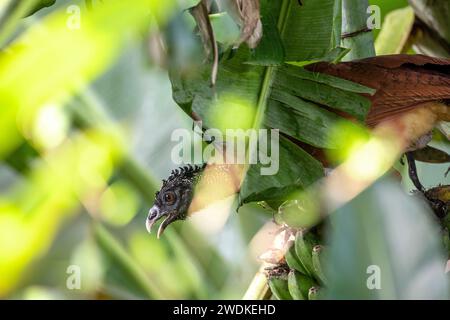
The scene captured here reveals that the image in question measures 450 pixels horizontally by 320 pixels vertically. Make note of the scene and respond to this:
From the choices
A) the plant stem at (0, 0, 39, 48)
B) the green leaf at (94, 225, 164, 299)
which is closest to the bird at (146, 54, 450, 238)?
the green leaf at (94, 225, 164, 299)

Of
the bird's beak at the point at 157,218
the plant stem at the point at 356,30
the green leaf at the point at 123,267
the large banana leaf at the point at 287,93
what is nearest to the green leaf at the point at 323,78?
the large banana leaf at the point at 287,93

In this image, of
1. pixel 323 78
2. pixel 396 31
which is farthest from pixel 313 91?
pixel 396 31

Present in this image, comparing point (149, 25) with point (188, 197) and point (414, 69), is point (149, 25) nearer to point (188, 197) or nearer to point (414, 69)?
point (188, 197)

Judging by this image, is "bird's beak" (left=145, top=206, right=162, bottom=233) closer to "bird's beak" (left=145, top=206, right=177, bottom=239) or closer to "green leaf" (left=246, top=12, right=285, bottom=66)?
"bird's beak" (left=145, top=206, right=177, bottom=239)

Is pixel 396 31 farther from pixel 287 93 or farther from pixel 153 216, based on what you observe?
pixel 153 216

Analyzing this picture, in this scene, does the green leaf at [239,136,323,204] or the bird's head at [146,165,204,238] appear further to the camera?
the bird's head at [146,165,204,238]
